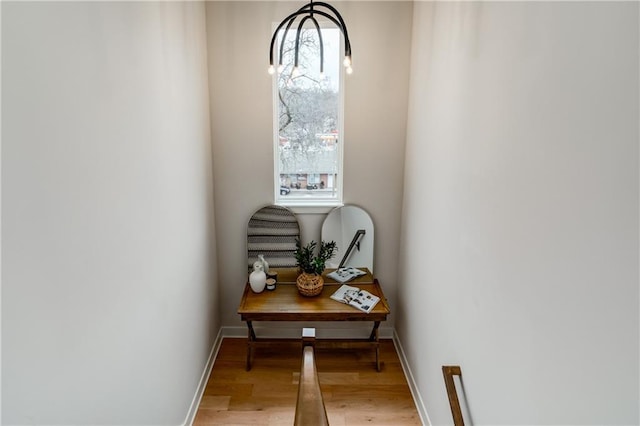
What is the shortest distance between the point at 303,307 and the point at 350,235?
70 cm

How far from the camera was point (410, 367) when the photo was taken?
2.56m

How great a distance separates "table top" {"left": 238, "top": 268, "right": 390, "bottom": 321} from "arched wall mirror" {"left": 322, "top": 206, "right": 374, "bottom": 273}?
26cm

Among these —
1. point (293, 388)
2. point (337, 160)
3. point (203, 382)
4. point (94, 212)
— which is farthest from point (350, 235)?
point (94, 212)

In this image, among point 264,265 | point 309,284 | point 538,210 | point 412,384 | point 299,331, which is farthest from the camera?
point 299,331

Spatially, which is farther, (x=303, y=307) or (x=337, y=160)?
(x=337, y=160)

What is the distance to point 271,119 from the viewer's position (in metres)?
2.67

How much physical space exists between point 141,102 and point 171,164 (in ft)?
1.37

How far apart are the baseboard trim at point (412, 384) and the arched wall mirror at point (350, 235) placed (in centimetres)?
66

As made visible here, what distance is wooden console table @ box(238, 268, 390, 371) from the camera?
2455 mm

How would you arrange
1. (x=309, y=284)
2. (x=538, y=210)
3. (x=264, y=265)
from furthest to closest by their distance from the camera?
(x=264, y=265), (x=309, y=284), (x=538, y=210)

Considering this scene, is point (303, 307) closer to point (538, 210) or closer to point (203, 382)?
point (203, 382)

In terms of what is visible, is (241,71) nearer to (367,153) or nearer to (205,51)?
(205,51)

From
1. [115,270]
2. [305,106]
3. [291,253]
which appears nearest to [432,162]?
[305,106]

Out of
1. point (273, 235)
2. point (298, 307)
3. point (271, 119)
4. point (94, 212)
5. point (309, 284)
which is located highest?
point (271, 119)
